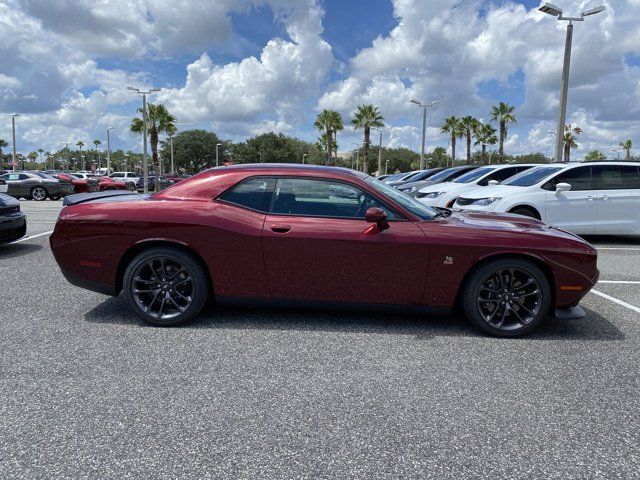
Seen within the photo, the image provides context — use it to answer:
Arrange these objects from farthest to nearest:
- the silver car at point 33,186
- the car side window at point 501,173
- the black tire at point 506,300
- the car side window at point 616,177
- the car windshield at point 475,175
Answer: the silver car at point 33,186 → the car windshield at point 475,175 → the car side window at point 501,173 → the car side window at point 616,177 → the black tire at point 506,300

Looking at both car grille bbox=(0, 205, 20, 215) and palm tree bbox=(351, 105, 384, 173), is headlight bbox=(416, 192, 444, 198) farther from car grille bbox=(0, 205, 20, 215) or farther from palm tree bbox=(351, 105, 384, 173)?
palm tree bbox=(351, 105, 384, 173)

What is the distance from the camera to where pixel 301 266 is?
3867mm

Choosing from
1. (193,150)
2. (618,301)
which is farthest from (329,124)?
(618,301)

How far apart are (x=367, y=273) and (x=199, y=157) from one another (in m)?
83.3

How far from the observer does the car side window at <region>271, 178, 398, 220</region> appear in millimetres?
3938

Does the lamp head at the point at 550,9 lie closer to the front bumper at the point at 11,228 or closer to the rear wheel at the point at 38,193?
the front bumper at the point at 11,228

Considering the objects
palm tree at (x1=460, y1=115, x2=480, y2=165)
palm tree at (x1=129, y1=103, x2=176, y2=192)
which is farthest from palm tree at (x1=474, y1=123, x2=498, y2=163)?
palm tree at (x1=129, y1=103, x2=176, y2=192)

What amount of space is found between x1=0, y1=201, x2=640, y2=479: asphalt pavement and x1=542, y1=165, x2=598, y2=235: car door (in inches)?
173

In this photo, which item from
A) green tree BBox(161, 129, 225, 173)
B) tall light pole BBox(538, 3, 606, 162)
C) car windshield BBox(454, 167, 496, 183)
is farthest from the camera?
green tree BBox(161, 129, 225, 173)

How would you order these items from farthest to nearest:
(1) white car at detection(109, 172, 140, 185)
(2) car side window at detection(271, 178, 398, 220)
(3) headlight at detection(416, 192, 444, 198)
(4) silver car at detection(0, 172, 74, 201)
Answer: (1) white car at detection(109, 172, 140, 185), (4) silver car at detection(0, 172, 74, 201), (3) headlight at detection(416, 192, 444, 198), (2) car side window at detection(271, 178, 398, 220)

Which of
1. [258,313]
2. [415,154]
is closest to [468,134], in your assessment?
[258,313]

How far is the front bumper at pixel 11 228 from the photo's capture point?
279 inches

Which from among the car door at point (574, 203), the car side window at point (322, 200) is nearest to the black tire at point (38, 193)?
the car door at point (574, 203)

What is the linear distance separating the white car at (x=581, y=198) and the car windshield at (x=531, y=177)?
0.02 metres
